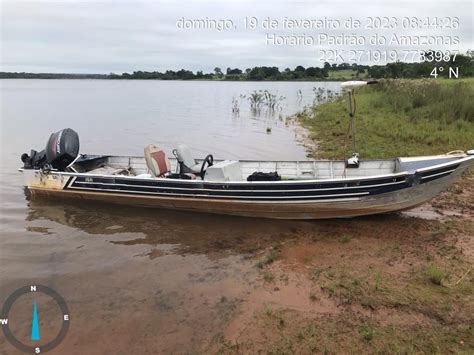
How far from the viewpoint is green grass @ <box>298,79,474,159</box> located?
45.1 ft

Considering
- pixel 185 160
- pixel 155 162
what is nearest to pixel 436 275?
pixel 185 160

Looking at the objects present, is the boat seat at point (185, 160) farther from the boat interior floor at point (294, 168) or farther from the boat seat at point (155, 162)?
the boat seat at point (155, 162)

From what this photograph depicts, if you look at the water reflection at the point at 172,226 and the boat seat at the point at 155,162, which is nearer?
the water reflection at the point at 172,226

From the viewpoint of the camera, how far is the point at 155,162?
9.49 meters

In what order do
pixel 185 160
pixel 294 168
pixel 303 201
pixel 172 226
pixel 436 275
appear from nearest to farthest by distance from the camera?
pixel 436 275, pixel 303 201, pixel 172 226, pixel 185 160, pixel 294 168

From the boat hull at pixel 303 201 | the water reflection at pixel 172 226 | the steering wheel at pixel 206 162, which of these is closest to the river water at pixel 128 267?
the water reflection at pixel 172 226

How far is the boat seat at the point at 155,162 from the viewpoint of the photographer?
9375 mm

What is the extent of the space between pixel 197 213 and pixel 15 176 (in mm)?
7309

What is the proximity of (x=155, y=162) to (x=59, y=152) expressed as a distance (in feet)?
8.27

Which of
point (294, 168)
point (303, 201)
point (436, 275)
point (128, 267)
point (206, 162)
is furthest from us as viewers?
point (294, 168)

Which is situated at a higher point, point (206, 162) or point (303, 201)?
point (206, 162)

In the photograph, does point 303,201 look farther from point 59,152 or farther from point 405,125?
point 405,125

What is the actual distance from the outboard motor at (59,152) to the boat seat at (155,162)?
219 cm

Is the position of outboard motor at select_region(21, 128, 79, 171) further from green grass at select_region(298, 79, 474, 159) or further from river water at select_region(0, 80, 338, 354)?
green grass at select_region(298, 79, 474, 159)
